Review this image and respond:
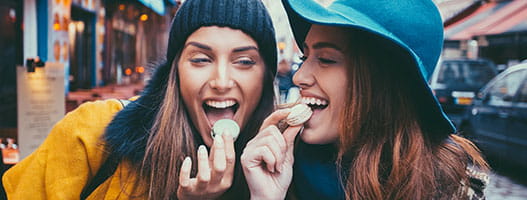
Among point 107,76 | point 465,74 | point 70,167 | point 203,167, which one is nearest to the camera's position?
point 203,167

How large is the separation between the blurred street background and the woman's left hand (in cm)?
82

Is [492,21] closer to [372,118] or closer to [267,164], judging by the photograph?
[372,118]

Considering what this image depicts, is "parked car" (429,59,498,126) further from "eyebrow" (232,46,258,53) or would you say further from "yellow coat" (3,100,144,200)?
"yellow coat" (3,100,144,200)

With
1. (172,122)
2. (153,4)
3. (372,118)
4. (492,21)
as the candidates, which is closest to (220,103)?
(172,122)

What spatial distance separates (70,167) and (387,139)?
4.40 ft

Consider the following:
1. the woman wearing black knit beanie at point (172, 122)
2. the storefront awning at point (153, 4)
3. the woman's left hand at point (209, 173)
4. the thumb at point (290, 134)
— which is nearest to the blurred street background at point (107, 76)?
the storefront awning at point (153, 4)

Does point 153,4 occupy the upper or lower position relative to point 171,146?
upper

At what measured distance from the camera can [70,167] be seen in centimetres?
206

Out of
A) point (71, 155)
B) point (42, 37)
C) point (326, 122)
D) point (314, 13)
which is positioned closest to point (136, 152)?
point (71, 155)

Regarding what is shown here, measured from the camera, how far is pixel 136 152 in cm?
211

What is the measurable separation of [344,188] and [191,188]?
1.99ft

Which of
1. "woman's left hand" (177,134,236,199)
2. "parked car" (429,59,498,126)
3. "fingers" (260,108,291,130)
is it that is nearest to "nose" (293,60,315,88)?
"fingers" (260,108,291,130)

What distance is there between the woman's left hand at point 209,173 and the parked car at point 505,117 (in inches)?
206

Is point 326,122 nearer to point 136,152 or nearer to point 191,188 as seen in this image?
point 191,188
